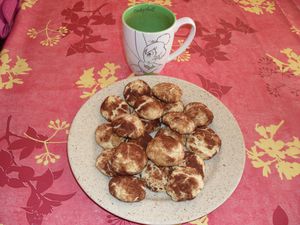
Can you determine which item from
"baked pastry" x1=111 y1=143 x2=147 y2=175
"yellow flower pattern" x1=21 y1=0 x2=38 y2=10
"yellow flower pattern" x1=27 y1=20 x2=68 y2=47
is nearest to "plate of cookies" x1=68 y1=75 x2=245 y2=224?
"baked pastry" x1=111 y1=143 x2=147 y2=175

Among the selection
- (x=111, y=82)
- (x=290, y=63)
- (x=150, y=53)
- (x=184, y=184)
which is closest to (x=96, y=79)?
(x=111, y=82)

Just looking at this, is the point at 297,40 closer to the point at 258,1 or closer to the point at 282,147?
the point at 258,1

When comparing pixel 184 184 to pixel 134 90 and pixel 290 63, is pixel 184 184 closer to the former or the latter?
pixel 134 90

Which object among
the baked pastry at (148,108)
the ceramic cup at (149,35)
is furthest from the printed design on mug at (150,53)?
the baked pastry at (148,108)

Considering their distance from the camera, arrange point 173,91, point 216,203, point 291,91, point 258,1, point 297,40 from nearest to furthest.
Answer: point 216,203 < point 173,91 < point 291,91 < point 297,40 < point 258,1

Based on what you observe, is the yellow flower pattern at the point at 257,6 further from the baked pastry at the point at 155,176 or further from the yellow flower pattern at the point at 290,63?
the baked pastry at the point at 155,176

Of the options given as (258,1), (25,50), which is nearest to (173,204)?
(25,50)

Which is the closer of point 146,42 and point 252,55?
point 146,42
